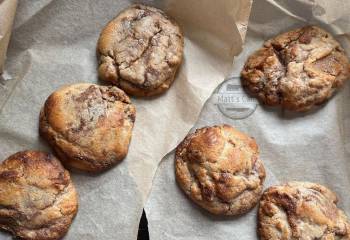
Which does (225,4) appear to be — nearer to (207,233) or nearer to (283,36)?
(283,36)

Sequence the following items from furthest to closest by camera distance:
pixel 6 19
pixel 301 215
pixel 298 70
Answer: pixel 298 70 < pixel 301 215 < pixel 6 19

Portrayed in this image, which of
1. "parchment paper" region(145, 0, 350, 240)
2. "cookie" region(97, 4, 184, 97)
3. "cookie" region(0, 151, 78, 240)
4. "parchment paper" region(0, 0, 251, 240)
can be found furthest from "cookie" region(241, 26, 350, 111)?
"cookie" region(0, 151, 78, 240)

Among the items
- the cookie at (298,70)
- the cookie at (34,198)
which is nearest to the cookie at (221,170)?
the cookie at (298,70)

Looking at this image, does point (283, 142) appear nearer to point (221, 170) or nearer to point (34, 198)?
point (221, 170)

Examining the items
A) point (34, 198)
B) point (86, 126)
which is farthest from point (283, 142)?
point (34, 198)

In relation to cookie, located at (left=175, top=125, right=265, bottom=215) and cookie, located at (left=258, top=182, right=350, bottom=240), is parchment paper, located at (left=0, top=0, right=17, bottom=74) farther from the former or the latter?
cookie, located at (left=258, top=182, right=350, bottom=240)

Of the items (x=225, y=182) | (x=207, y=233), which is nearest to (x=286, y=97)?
(x=225, y=182)
